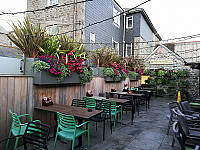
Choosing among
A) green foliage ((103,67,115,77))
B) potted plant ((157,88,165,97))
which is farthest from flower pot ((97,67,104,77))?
potted plant ((157,88,165,97))

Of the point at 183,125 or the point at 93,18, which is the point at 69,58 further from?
the point at 93,18

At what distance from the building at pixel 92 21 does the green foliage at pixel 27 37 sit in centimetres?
190

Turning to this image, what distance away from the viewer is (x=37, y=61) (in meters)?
3.39

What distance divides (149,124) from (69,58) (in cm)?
334

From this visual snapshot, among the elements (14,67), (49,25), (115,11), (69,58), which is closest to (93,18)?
(49,25)

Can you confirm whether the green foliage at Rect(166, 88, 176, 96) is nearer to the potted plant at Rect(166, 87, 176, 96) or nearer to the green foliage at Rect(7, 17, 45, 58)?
the potted plant at Rect(166, 87, 176, 96)

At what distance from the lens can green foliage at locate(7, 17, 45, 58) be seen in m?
3.40

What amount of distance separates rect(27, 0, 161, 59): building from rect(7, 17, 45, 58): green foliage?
1904mm

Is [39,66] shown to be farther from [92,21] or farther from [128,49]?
[128,49]

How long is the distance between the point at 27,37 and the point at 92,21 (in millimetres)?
6302

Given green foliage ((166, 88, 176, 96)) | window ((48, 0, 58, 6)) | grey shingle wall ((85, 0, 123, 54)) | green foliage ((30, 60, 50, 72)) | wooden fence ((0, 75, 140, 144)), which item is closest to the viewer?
wooden fence ((0, 75, 140, 144))

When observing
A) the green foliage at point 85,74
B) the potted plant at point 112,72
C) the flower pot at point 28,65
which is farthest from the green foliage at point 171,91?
the flower pot at point 28,65

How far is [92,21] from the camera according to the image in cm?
916

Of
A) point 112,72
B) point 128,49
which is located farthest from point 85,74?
point 128,49
